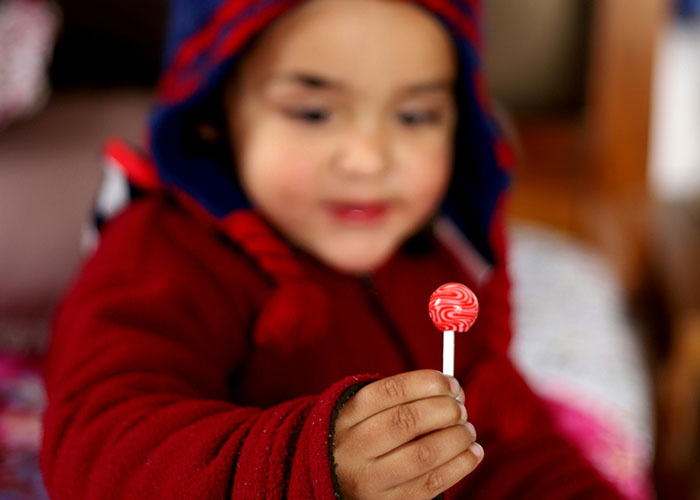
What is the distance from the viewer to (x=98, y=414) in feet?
1.34

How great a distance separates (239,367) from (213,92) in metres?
0.28

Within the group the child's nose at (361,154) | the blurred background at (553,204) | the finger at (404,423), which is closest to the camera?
the finger at (404,423)

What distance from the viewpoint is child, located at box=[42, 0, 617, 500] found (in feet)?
1.06

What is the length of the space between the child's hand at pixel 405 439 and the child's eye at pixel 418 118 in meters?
0.29

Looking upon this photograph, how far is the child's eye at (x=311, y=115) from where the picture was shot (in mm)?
550

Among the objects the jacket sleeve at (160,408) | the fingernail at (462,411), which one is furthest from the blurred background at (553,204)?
the fingernail at (462,411)

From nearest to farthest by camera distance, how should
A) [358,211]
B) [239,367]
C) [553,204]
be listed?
[239,367], [358,211], [553,204]

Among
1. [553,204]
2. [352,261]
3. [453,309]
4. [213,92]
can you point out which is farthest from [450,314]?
[553,204]

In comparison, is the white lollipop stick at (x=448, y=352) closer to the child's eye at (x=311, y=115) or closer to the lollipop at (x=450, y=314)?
the lollipop at (x=450, y=314)

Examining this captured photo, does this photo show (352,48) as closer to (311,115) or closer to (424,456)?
(311,115)

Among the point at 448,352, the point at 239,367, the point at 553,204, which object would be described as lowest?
the point at 553,204

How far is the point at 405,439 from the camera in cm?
31

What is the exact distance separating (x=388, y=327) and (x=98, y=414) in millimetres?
174

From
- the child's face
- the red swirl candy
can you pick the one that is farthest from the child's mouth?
the red swirl candy
